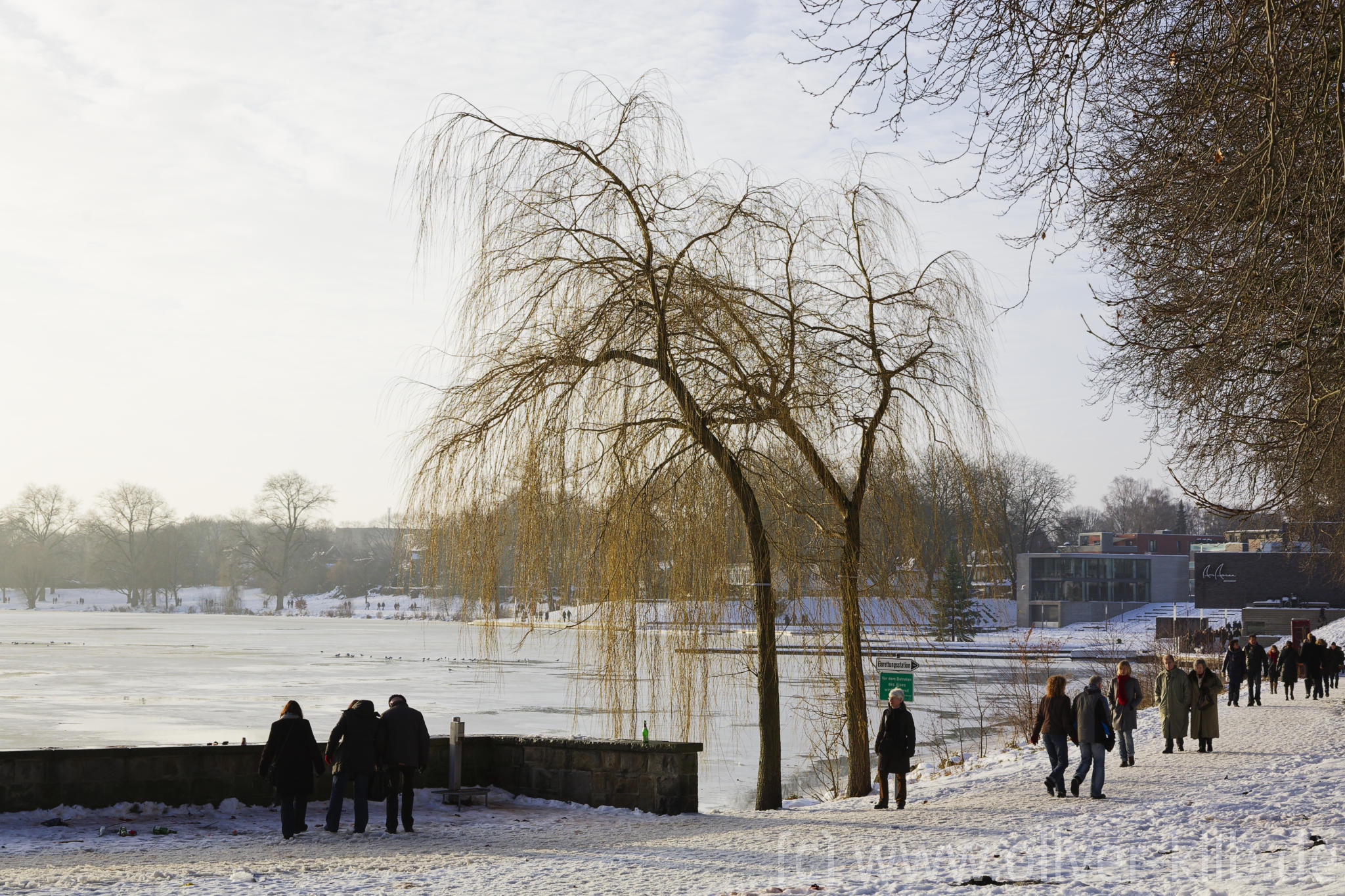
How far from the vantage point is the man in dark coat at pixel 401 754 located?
12.5 meters

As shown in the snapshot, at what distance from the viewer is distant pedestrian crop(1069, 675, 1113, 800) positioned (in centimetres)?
1328

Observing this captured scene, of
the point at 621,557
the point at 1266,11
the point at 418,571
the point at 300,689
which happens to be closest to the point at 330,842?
the point at 418,571

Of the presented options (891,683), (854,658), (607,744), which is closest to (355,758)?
(607,744)

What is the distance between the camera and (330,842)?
11.7 meters

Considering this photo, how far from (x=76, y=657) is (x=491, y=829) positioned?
36.4m

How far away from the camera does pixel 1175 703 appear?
17484 millimetres

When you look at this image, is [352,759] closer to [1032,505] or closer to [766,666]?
[766,666]

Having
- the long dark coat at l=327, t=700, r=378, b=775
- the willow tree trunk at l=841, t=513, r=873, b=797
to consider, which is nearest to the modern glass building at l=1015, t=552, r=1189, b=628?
the willow tree trunk at l=841, t=513, r=873, b=797

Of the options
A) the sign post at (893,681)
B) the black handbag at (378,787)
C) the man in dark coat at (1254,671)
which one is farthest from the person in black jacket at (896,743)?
the man in dark coat at (1254,671)

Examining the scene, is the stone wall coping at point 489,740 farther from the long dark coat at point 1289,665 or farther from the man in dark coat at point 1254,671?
the long dark coat at point 1289,665

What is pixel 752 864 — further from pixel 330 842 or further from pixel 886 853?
pixel 330 842

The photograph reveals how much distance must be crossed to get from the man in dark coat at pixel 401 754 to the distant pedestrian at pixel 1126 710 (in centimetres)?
931

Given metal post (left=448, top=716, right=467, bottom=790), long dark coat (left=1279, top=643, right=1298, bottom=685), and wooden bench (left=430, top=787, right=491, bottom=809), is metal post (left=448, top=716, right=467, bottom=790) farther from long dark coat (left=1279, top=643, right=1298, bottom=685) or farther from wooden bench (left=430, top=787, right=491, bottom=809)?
long dark coat (left=1279, top=643, right=1298, bottom=685)

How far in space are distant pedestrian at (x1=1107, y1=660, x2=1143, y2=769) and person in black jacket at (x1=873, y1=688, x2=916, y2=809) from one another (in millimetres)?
4194
